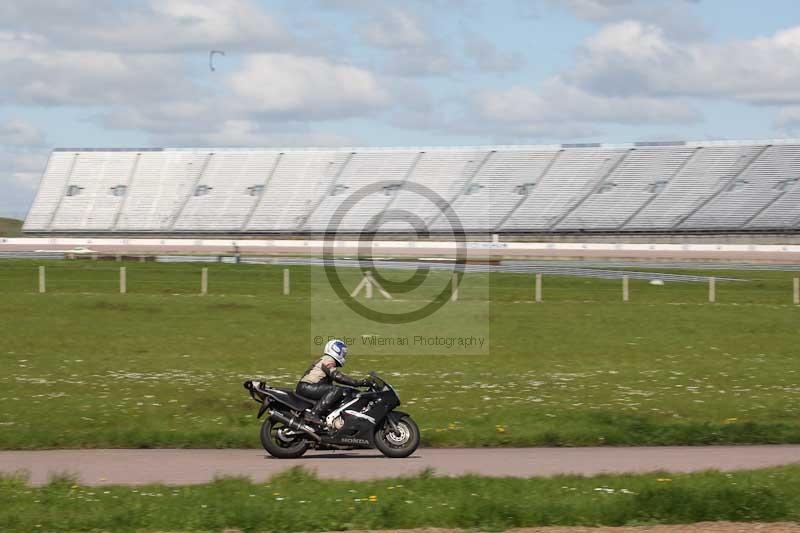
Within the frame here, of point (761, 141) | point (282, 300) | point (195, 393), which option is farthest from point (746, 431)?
point (761, 141)

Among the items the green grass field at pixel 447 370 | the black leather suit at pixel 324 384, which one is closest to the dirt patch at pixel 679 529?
the black leather suit at pixel 324 384

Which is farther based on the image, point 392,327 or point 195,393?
point 392,327

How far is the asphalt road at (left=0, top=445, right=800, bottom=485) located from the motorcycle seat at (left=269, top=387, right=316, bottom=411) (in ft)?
2.29

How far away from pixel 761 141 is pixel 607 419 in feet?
278

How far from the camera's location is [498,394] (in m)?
18.5

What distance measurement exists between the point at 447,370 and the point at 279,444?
26.1 ft

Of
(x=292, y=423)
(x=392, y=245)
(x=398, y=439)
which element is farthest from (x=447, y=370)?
(x=392, y=245)

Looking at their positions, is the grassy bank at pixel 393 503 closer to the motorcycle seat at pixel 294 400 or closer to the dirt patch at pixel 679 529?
the dirt patch at pixel 679 529

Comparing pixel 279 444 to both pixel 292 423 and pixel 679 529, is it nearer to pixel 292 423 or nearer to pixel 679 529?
pixel 292 423

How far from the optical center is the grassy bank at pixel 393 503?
9.72 m

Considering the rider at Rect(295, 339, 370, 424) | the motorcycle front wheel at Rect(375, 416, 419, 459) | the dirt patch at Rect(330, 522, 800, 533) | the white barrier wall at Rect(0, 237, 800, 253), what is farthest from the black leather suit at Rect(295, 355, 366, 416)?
the white barrier wall at Rect(0, 237, 800, 253)

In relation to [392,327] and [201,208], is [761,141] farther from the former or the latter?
[392,327]

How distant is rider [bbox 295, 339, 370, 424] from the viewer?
1370 centimetres

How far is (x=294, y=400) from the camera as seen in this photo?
13750 millimetres
